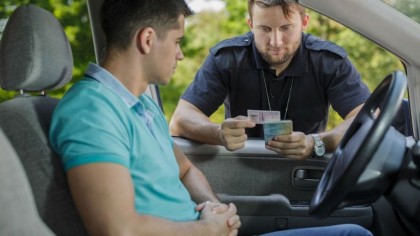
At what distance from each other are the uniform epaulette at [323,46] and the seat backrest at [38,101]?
4.15 feet

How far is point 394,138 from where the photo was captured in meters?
1.73

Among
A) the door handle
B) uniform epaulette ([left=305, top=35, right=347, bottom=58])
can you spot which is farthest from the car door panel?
uniform epaulette ([left=305, top=35, right=347, bottom=58])

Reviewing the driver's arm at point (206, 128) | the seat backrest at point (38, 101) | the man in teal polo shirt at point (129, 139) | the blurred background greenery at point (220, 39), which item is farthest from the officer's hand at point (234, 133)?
the blurred background greenery at point (220, 39)

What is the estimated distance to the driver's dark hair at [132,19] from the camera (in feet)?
6.06

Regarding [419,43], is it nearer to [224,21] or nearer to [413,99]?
[413,99]

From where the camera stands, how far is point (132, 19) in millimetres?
1856

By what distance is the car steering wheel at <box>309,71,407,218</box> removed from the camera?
5.14 feet

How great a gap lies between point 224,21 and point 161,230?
4924 mm

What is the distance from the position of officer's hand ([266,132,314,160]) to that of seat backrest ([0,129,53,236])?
4.37 feet

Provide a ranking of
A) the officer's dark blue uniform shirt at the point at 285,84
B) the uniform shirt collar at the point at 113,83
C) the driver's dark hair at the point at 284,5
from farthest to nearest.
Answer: the officer's dark blue uniform shirt at the point at 285,84 < the driver's dark hair at the point at 284,5 < the uniform shirt collar at the point at 113,83

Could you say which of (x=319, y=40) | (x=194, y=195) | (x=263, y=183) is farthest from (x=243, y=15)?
(x=194, y=195)

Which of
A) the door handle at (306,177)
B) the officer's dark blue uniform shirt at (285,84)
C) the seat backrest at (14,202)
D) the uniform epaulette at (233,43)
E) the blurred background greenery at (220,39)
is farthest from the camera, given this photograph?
the blurred background greenery at (220,39)

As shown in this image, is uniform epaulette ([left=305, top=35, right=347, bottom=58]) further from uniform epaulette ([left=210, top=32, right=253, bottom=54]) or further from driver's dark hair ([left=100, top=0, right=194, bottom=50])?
driver's dark hair ([left=100, top=0, right=194, bottom=50])

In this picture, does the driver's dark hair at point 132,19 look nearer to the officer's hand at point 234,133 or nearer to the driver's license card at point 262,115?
the officer's hand at point 234,133
